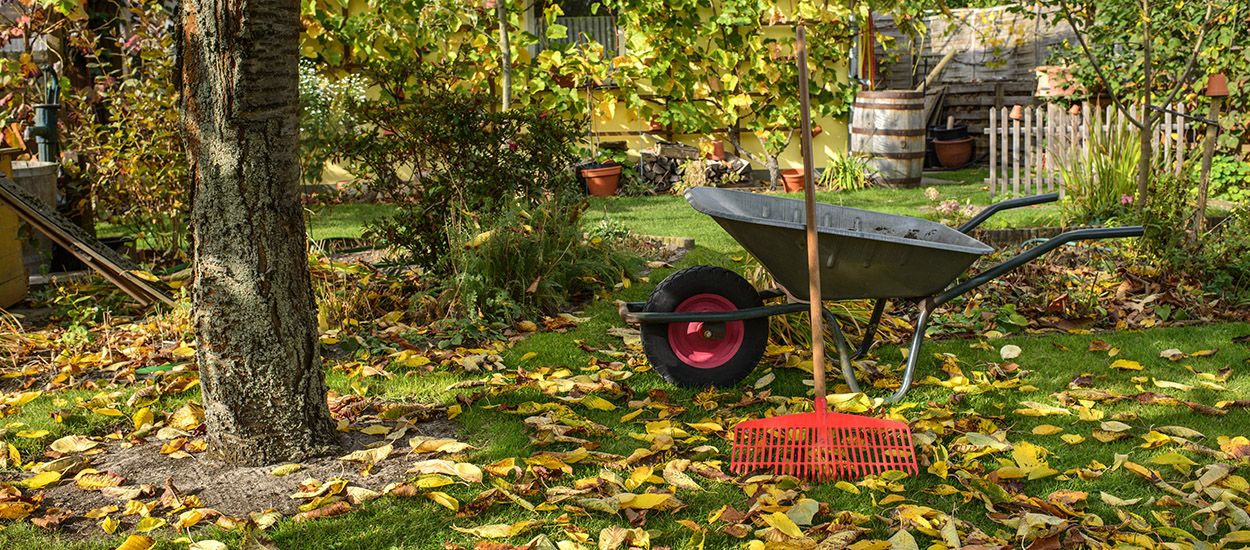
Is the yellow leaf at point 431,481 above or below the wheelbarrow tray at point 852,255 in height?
below

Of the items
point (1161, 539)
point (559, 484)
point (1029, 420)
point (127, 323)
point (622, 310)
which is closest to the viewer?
point (1161, 539)

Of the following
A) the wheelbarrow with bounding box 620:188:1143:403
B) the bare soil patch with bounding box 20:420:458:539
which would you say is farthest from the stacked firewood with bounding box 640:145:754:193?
the bare soil patch with bounding box 20:420:458:539

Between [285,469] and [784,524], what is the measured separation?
1.40 meters

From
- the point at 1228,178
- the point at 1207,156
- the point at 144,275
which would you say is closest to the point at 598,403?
the point at 144,275

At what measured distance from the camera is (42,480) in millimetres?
2594

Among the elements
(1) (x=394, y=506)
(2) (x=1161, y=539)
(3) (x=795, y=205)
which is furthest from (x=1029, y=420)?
(1) (x=394, y=506)

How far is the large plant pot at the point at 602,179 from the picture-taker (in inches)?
354

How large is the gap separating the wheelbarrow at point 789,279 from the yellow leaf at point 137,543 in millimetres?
1764

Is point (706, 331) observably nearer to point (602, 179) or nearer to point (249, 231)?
point (249, 231)

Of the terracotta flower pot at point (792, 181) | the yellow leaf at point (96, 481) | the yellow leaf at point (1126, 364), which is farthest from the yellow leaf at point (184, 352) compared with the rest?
the terracotta flower pot at point (792, 181)

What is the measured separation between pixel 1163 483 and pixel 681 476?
136cm

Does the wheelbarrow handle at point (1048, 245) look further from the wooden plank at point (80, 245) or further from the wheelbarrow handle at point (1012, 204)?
the wooden plank at point (80, 245)

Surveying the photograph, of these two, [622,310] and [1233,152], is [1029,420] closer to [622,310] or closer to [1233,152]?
[622,310]

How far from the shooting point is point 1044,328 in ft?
14.4
